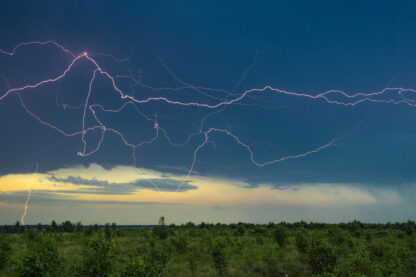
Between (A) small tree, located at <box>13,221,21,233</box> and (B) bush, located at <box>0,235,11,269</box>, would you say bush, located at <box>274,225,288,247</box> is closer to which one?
(B) bush, located at <box>0,235,11,269</box>

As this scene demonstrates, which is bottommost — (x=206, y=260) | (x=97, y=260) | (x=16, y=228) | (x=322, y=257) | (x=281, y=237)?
(x=206, y=260)

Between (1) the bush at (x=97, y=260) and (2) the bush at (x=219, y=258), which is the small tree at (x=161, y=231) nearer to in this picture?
(2) the bush at (x=219, y=258)

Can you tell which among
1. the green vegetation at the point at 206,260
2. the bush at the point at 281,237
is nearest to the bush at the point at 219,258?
the green vegetation at the point at 206,260

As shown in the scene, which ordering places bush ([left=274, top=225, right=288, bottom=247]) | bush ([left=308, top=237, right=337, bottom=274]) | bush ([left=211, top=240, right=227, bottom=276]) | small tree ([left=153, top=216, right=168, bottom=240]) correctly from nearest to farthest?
bush ([left=308, top=237, right=337, bottom=274])
bush ([left=211, top=240, right=227, bottom=276])
bush ([left=274, top=225, right=288, bottom=247])
small tree ([left=153, top=216, right=168, bottom=240])

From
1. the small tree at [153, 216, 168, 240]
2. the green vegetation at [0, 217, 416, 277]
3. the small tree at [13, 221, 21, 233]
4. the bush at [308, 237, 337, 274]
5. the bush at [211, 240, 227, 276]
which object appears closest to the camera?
the green vegetation at [0, 217, 416, 277]

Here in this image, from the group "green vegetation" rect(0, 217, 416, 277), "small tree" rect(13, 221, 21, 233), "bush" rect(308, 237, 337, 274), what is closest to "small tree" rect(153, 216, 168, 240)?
"green vegetation" rect(0, 217, 416, 277)

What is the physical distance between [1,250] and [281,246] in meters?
34.7

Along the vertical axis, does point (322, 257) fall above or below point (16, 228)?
above

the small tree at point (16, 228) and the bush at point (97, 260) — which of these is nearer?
the bush at point (97, 260)

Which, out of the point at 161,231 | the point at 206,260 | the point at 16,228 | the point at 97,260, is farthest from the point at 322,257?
the point at 16,228

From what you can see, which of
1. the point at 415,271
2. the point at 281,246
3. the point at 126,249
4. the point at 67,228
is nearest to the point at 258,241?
the point at 281,246

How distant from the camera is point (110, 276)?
12.0 metres

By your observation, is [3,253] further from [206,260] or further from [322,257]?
[322,257]

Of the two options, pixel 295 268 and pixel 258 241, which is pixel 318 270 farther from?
pixel 258 241
